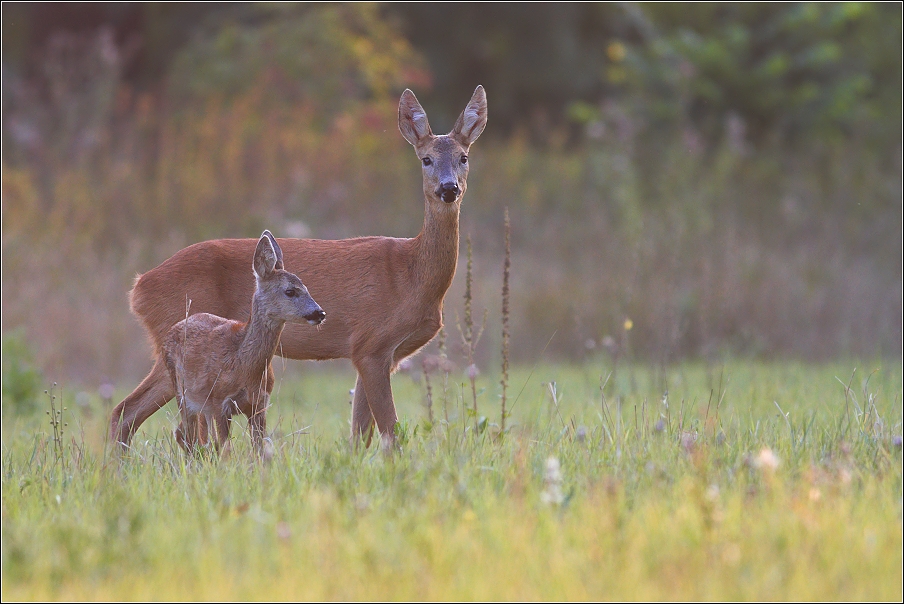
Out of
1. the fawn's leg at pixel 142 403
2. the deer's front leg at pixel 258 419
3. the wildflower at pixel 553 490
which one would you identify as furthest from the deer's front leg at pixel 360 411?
the wildflower at pixel 553 490

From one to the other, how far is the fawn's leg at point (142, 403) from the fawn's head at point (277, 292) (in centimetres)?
82

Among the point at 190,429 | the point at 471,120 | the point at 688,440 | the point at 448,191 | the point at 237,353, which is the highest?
the point at 471,120

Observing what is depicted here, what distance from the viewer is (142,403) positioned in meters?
6.01

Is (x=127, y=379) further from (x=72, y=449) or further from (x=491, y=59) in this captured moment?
(x=491, y=59)

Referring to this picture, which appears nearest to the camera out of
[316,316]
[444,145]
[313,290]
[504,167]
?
[316,316]

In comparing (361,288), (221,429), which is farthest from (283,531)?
(361,288)

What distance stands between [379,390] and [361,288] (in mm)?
521

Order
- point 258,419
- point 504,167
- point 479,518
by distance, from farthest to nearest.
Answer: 1. point 504,167
2. point 258,419
3. point 479,518

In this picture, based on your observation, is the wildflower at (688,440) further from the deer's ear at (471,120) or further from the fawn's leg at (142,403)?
the fawn's leg at (142,403)

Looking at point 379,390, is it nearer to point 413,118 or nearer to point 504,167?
point 413,118

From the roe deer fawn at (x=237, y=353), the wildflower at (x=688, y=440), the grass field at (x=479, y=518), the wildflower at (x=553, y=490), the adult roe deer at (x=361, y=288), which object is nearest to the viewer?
the grass field at (x=479, y=518)

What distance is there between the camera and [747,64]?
744 inches

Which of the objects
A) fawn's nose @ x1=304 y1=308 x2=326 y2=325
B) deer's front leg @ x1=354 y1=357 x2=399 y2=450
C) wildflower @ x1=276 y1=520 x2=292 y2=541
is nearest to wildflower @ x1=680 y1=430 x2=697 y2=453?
deer's front leg @ x1=354 y1=357 x2=399 y2=450

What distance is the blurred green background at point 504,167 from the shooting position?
39.3ft
